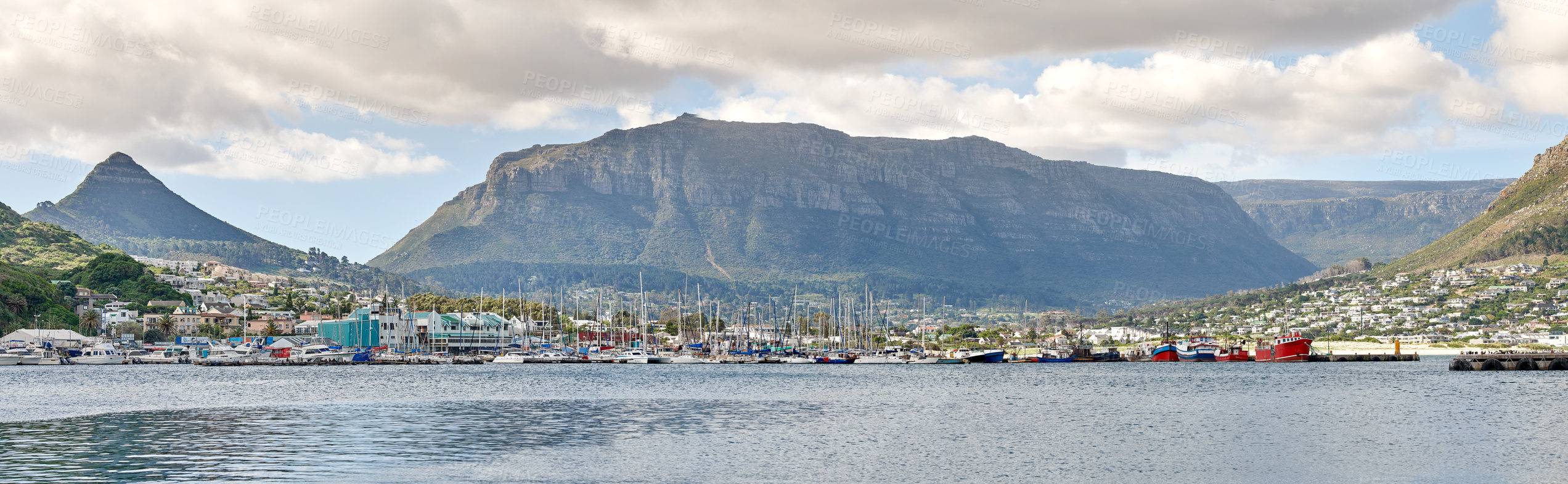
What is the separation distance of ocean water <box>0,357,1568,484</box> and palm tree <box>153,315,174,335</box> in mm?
87612

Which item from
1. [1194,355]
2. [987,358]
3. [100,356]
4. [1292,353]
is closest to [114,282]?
[100,356]

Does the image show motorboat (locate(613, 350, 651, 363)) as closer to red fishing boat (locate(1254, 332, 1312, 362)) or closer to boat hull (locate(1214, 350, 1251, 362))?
boat hull (locate(1214, 350, 1251, 362))

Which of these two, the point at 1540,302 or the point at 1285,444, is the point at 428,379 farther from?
the point at 1540,302

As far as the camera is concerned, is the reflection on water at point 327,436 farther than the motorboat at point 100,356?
No

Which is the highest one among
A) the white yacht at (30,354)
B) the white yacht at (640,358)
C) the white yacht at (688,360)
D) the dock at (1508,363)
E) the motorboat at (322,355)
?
the white yacht at (30,354)

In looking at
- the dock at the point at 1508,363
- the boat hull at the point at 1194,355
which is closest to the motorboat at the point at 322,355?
the boat hull at the point at 1194,355

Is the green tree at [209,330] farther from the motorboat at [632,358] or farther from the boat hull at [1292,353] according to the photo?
the boat hull at [1292,353]

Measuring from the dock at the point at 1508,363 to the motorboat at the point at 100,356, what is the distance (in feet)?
498

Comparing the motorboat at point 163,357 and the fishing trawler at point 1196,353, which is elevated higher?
the motorboat at point 163,357

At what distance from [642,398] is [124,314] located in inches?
5423

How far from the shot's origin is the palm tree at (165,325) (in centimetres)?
18088

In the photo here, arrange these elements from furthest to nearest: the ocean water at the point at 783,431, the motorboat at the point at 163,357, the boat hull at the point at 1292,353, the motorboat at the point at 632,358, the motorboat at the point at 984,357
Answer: the motorboat at the point at 984,357 → the motorboat at the point at 632,358 → the boat hull at the point at 1292,353 → the motorboat at the point at 163,357 → the ocean water at the point at 783,431

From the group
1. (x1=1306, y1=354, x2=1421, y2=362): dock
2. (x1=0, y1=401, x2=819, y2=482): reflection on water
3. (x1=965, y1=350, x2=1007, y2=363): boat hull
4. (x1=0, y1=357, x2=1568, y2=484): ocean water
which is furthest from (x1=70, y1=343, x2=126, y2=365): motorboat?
(x1=1306, y1=354, x2=1421, y2=362): dock

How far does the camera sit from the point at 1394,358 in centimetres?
15088
